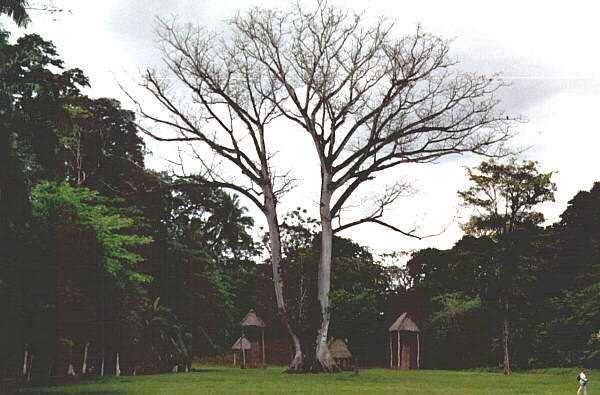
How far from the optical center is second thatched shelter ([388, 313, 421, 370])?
1699 inches

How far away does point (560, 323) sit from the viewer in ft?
119

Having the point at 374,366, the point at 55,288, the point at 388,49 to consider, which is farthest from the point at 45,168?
the point at 374,366

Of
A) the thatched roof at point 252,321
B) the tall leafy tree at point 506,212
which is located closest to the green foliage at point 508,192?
the tall leafy tree at point 506,212

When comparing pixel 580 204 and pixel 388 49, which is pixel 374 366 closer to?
pixel 580 204

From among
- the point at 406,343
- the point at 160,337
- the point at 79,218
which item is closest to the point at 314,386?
the point at 79,218

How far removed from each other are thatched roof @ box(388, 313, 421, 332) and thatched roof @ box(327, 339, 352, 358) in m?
3.83

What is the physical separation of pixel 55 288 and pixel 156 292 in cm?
2052

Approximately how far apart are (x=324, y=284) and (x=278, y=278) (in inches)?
80.4

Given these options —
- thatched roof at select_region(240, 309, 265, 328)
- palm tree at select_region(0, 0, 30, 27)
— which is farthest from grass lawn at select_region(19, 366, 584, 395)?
thatched roof at select_region(240, 309, 265, 328)

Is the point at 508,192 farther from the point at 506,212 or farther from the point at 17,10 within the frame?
the point at 17,10

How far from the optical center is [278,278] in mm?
30094

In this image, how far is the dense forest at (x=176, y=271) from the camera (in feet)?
57.4

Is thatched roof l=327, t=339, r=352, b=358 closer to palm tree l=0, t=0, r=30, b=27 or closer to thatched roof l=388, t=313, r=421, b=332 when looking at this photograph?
thatched roof l=388, t=313, r=421, b=332

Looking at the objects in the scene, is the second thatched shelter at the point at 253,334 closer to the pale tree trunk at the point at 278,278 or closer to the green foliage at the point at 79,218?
the pale tree trunk at the point at 278,278
